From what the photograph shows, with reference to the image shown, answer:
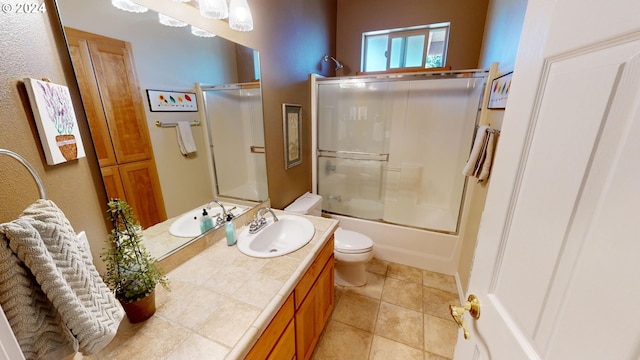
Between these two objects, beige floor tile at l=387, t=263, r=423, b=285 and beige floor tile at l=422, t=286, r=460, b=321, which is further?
beige floor tile at l=387, t=263, r=423, b=285

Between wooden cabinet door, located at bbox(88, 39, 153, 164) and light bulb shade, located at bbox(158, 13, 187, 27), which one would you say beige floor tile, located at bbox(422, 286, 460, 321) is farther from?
light bulb shade, located at bbox(158, 13, 187, 27)

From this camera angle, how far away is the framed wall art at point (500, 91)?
4.81 feet

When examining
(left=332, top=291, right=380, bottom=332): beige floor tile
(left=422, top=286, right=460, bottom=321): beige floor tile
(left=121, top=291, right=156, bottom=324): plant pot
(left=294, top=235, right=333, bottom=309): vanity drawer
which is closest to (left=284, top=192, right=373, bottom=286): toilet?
(left=332, top=291, right=380, bottom=332): beige floor tile

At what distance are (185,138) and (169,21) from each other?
51 cm

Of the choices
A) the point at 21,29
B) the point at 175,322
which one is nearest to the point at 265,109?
the point at 21,29

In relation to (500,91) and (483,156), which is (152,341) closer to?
(483,156)

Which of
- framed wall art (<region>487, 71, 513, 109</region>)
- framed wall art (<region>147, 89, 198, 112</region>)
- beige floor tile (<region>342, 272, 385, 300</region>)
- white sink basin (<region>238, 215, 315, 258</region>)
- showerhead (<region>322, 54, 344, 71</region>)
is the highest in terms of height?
showerhead (<region>322, 54, 344, 71</region>)

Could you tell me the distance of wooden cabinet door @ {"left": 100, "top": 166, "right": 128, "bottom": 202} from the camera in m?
0.87

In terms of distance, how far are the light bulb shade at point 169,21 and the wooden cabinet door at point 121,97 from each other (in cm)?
21

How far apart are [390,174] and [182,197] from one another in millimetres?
2220

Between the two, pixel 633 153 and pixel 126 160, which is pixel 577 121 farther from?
Result: pixel 126 160

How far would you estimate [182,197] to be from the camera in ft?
3.98

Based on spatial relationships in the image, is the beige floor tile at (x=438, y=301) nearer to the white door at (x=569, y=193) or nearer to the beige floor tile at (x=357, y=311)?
the beige floor tile at (x=357, y=311)

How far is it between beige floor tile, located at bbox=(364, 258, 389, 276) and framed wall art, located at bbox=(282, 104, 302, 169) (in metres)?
1.29
